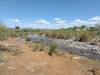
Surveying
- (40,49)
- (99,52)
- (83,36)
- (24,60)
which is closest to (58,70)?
(24,60)

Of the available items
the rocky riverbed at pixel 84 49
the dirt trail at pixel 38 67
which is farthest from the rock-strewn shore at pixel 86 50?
the dirt trail at pixel 38 67

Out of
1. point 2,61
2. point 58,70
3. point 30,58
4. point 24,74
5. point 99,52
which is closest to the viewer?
point 24,74

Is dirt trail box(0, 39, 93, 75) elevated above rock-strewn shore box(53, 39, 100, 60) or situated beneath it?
elevated above

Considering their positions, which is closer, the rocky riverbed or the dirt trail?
the dirt trail

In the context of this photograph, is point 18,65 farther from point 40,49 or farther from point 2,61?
point 40,49

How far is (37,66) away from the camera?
1087 centimetres

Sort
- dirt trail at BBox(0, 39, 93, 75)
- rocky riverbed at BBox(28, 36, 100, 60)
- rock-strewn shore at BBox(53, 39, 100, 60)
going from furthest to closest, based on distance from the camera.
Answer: rocky riverbed at BBox(28, 36, 100, 60)
rock-strewn shore at BBox(53, 39, 100, 60)
dirt trail at BBox(0, 39, 93, 75)

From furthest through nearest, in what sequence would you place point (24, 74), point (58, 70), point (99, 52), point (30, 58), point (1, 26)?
point (1, 26), point (99, 52), point (30, 58), point (58, 70), point (24, 74)

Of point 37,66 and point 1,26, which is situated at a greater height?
point 1,26

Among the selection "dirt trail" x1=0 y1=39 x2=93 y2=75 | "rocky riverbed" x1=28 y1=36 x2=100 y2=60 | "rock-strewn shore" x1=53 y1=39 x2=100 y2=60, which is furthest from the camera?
"rocky riverbed" x1=28 y1=36 x2=100 y2=60

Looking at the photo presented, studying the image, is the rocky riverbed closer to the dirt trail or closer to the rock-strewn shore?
the rock-strewn shore

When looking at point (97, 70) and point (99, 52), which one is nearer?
point (97, 70)

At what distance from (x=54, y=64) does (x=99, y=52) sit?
7.79 metres

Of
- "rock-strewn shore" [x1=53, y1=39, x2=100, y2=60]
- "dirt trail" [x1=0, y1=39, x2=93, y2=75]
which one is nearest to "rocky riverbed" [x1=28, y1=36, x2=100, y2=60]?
"rock-strewn shore" [x1=53, y1=39, x2=100, y2=60]
